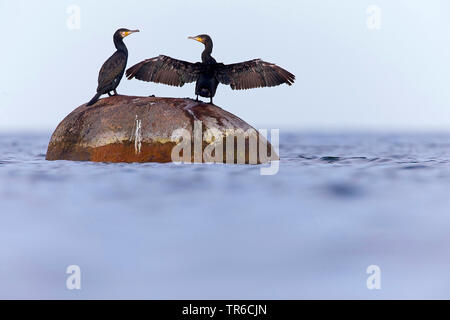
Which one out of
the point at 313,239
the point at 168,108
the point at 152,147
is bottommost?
the point at 313,239

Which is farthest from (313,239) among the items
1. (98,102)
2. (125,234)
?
(98,102)

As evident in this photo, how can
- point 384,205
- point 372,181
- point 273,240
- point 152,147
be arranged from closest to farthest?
point 273,240 → point 384,205 → point 372,181 → point 152,147

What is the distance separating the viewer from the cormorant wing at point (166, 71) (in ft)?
37.5

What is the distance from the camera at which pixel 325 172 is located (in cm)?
1039

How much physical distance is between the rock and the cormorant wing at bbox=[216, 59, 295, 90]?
0.87 metres

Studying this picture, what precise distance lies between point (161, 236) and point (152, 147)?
5066 mm

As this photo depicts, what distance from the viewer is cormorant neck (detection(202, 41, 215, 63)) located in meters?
11.5

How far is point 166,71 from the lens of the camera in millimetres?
11547

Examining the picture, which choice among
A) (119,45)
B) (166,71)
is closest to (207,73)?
(166,71)

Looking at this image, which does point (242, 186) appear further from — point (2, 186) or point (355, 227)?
point (2, 186)

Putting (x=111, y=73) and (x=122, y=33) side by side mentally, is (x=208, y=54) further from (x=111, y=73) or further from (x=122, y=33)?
(x=111, y=73)

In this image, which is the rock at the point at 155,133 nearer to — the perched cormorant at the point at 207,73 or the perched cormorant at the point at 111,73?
the perched cormorant at the point at 111,73

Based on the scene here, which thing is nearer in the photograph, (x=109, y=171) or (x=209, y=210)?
(x=209, y=210)

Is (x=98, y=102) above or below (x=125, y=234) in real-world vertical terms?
above
